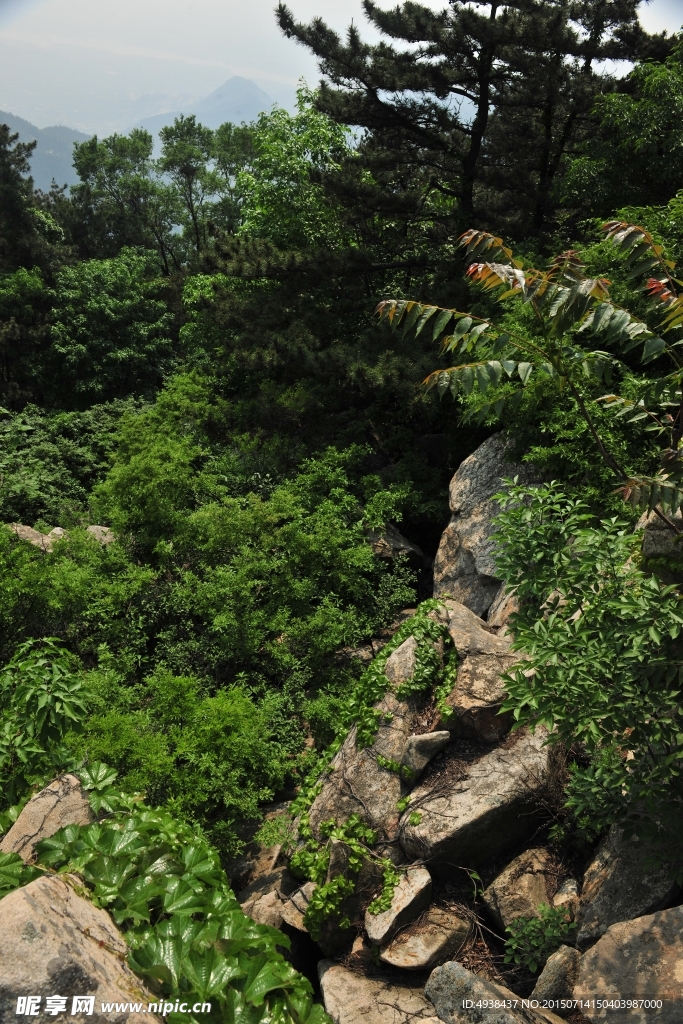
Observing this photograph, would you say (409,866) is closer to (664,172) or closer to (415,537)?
(415,537)

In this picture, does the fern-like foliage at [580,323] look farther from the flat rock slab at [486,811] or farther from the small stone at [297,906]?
the small stone at [297,906]

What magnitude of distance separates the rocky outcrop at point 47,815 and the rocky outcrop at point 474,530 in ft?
17.8

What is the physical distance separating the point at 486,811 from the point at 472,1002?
1648 millimetres

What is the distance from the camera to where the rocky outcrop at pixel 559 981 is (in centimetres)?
451

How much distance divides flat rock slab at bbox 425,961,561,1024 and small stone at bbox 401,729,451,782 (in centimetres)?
200

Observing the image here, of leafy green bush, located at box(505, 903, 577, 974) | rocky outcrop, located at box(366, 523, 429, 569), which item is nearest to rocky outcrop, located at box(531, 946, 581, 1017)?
leafy green bush, located at box(505, 903, 577, 974)

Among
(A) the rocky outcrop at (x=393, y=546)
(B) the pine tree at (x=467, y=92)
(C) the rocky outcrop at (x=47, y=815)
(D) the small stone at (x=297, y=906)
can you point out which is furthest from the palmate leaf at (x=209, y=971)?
(B) the pine tree at (x=467, y=92)

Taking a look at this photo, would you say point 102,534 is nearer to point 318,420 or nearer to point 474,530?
point 318,420

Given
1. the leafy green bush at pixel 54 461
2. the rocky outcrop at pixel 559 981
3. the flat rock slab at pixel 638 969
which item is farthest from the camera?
the leafy green bush at pixel 54 461

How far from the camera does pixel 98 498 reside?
12.7 m

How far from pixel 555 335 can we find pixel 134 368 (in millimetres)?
19794

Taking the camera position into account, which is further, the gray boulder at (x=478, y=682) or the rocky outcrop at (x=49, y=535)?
the rocky outcrop at (x=49, y=535)

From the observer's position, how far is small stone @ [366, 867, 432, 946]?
570 cm

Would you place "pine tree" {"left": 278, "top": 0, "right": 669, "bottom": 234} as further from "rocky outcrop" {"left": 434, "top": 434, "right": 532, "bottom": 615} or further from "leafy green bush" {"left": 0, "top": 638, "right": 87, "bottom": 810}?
"leafy green bush" {"left": 0, "top": 638, "right": 87, "bottom": 810}
